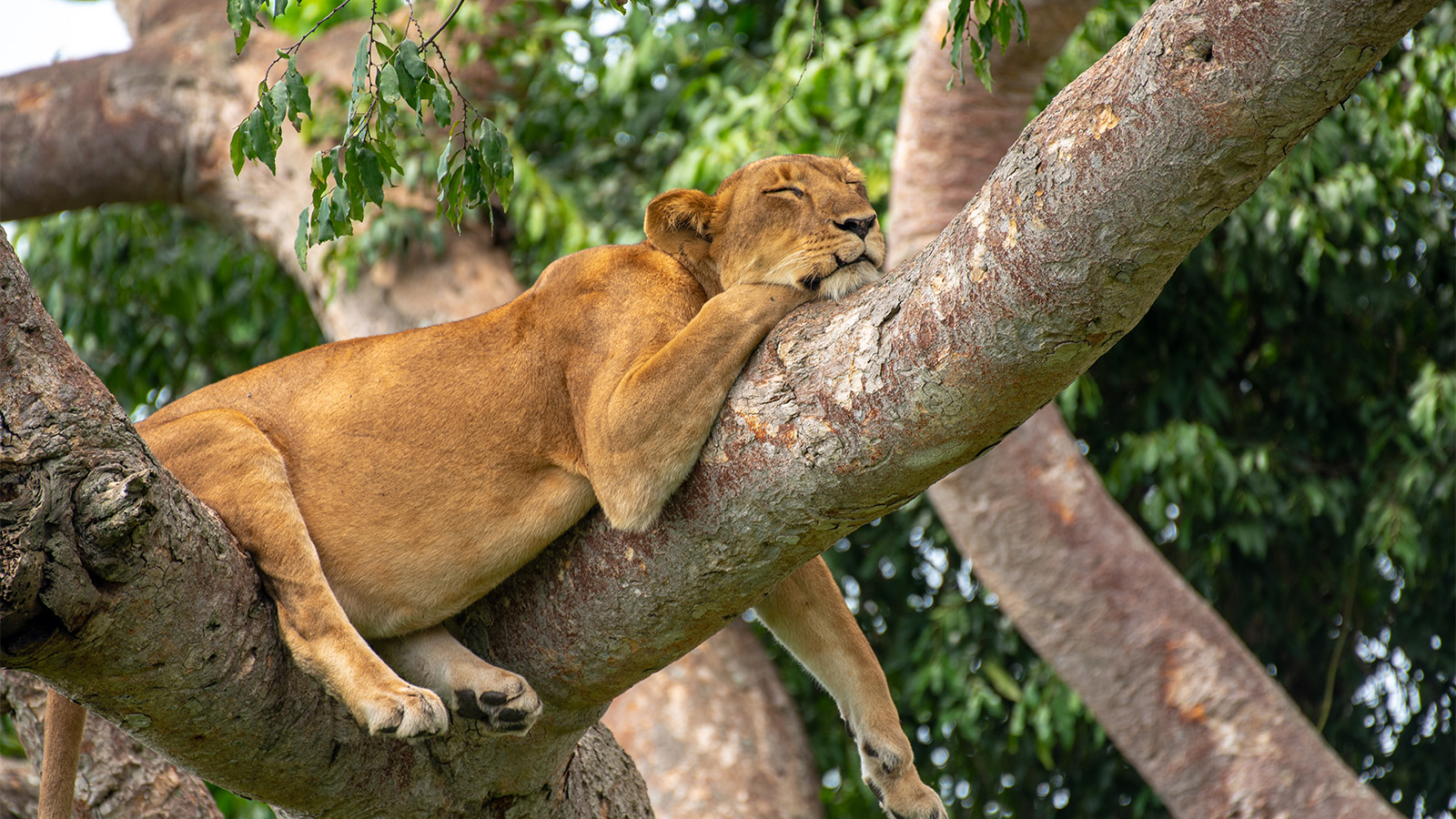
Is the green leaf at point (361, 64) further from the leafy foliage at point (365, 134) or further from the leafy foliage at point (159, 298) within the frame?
the leafy foliage at point (159, 298)

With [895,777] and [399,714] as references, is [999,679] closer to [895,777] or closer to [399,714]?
[895,777]

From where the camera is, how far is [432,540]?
316 cm

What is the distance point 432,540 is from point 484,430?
11.8 inches

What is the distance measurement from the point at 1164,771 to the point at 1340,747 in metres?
2.88

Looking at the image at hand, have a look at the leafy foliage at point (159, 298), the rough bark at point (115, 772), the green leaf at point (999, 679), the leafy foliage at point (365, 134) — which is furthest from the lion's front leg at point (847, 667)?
the leafy foliage at point (159, 298)

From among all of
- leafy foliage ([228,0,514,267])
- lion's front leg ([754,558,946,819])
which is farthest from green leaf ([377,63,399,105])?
lion's front leg ([754,558,946,819])

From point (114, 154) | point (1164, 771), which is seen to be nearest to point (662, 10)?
point (114, 154)

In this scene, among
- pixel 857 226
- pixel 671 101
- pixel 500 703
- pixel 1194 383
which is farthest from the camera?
pixel 671 101

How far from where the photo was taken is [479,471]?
3174mm

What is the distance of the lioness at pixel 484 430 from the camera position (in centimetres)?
288

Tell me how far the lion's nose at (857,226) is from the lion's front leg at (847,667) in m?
0.96

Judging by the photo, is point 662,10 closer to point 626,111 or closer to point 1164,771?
point 626,111

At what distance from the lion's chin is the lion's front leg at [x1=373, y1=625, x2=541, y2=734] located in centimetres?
120

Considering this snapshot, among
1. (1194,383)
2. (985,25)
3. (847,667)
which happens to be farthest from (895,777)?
(1194,383)
